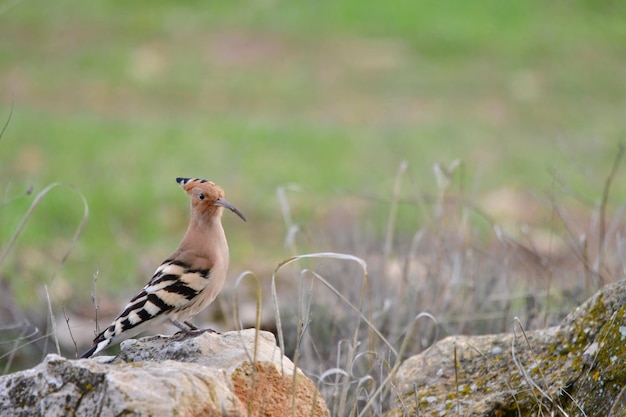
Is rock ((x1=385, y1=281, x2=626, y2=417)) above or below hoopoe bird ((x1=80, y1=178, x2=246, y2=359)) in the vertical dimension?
below

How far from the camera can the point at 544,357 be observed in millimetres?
2895

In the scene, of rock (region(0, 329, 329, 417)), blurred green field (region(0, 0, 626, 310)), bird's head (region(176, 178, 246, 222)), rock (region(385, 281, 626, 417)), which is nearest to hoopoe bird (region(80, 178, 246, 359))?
bird's head (region(176, 178, 246, 222))

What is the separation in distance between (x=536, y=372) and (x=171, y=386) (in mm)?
1110

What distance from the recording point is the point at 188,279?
2.87m

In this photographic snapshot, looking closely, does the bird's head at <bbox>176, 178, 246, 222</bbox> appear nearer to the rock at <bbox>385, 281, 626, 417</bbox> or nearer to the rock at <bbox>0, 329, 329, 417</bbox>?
the rock at <bbox>0, 329, 329, 417</bbox>

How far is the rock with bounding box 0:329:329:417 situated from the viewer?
2188mm

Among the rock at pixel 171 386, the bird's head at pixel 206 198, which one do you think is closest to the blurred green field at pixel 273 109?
the bird's head at pixel 206 198

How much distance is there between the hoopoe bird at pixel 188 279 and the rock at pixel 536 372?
2.09 ft

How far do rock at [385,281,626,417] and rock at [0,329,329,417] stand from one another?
0.33 m

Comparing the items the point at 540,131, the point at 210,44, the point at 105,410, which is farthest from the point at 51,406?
the point at 210,44

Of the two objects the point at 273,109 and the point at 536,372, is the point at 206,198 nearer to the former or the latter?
the point at 536,372

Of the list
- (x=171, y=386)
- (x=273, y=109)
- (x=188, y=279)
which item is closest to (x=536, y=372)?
(x=188, y=279)

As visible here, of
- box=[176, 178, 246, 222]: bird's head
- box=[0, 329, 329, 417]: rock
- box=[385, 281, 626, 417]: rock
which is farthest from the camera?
box=[176, 178, 246, 222]: bird's head

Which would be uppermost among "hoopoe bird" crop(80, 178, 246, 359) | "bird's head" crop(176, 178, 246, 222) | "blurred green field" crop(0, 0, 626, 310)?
"bird's head" crop(176, 178, 246, 222)
